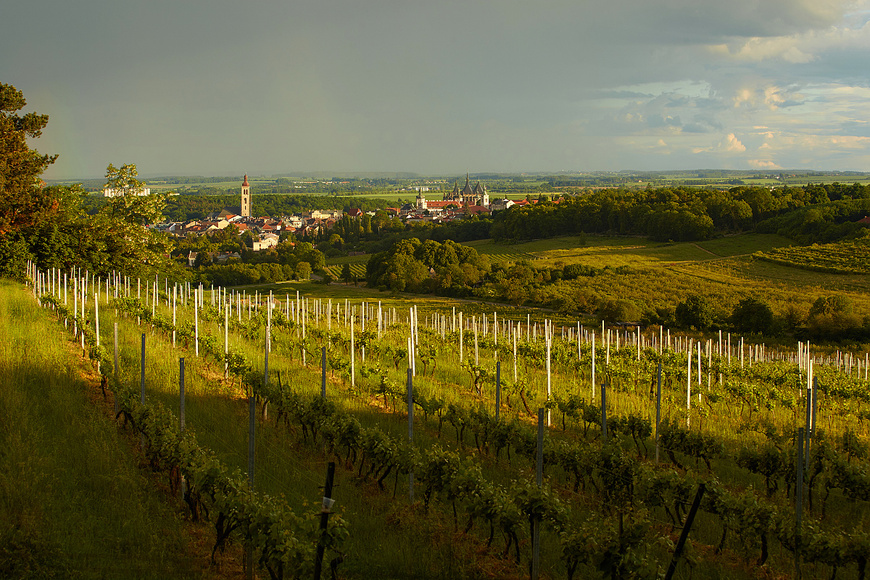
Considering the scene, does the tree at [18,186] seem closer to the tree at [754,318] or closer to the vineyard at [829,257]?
the tree at [754,318]

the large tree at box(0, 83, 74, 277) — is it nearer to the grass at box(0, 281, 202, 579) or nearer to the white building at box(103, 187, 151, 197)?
the white building at box(103, 187, 151, 197)

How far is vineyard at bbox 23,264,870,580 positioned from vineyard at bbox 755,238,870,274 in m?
35.1

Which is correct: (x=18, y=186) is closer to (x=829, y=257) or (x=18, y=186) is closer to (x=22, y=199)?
(x=22, y=199)

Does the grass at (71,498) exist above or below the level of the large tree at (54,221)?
below

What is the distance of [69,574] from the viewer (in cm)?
548

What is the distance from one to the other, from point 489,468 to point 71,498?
5.30m

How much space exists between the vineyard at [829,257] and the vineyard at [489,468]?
115 ft

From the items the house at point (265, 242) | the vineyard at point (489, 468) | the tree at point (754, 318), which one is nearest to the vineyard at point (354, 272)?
the tree at point (754, 318)

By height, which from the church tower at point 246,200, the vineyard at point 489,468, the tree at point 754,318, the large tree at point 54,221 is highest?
the church tower at point 246,200

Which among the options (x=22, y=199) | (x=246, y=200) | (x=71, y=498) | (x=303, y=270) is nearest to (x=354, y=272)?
(x=303, y=270)

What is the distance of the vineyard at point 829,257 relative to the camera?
153ft

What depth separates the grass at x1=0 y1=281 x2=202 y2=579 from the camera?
223 inches

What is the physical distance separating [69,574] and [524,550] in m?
4.44

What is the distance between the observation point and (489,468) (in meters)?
9.23
